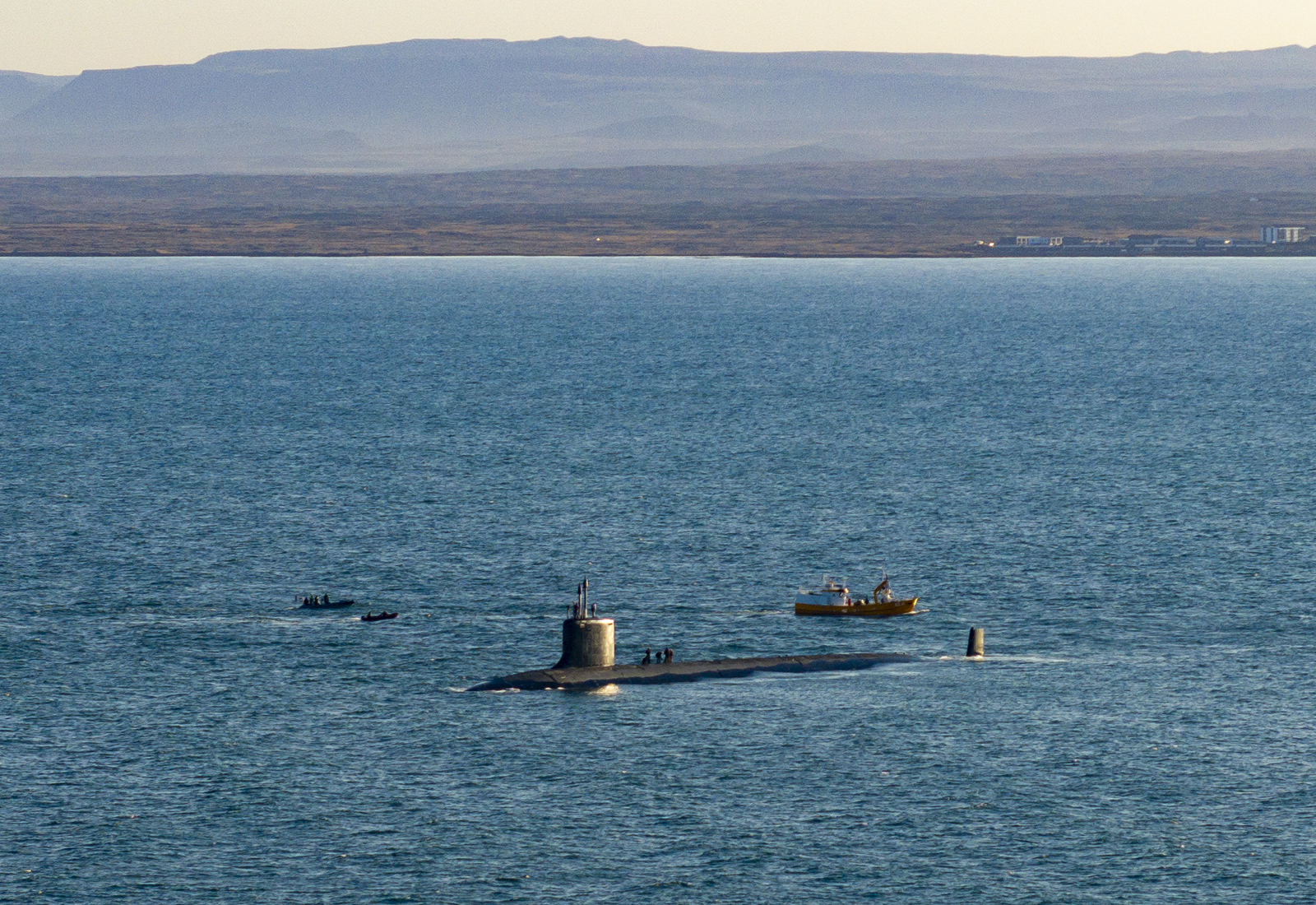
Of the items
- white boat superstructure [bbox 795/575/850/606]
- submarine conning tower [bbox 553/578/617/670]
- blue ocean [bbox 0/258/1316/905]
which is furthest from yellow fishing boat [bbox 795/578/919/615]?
submarine conning tower [bbox 553/578/617/670]

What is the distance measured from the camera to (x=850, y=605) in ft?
384

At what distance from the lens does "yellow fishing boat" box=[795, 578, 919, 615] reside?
384 ft

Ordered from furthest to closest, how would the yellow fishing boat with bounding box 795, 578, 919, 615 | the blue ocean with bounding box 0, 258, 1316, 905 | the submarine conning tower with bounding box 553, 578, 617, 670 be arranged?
the yellow fishing boat with bounding box 795, 578, 919, 615 → the submarine conning tower with bounding box 553, 578, 617, 670 → the blue ocean with bounding box 0, 258, 1316, 905

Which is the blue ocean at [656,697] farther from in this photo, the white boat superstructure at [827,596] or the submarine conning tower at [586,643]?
the submarine conning tower at [586,643]

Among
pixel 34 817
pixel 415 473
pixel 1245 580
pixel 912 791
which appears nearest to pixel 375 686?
pixel 34 817

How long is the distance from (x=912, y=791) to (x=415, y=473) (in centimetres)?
9445

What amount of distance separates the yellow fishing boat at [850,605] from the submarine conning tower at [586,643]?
19.7 metres

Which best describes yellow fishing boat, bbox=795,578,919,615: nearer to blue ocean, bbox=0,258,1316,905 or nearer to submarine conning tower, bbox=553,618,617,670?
blue ocean, bbox=0,258,1316,905

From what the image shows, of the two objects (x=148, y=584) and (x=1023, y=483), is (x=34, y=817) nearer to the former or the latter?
(x=148, y=584)

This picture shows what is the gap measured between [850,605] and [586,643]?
22330mm

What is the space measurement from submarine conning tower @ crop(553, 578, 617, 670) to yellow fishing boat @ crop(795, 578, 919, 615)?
19.7 meters

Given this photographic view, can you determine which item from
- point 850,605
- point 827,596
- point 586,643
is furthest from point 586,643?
point 850,605

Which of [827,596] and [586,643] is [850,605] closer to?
[827,596]

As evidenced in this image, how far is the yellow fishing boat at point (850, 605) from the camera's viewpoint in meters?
117
